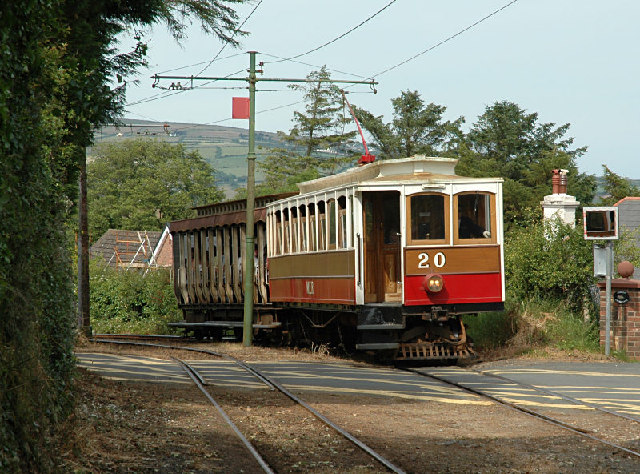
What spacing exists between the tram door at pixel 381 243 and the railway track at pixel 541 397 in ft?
5.26

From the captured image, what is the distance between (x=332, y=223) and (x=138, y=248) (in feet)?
219

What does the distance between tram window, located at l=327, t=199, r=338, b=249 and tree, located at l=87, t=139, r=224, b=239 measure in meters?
75.5

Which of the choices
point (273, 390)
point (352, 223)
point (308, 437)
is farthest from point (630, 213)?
point (308, 437)

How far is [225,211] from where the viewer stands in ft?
86.1

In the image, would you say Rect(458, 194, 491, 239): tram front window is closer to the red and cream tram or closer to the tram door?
the red and cream tram

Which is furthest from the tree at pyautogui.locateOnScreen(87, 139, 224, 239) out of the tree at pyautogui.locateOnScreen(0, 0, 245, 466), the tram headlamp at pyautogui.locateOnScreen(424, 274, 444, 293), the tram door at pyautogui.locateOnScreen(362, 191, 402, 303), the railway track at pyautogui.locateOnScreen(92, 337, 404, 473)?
the tree at pyautogui.locateOnScreen(0, 0, 245, 466)

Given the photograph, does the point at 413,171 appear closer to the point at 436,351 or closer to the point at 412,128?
the point at 436,351

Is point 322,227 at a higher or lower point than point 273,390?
higher

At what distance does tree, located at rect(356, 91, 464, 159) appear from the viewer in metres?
72.6

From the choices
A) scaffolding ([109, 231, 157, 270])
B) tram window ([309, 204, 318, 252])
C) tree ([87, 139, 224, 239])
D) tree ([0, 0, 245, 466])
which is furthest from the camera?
tree ([87, 139, 224, 239])

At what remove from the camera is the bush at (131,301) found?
41.8 meters

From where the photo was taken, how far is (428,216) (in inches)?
661

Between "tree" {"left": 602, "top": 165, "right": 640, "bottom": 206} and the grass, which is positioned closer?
the grass

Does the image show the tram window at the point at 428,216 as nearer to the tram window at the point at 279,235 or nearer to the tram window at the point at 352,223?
the tram window at the point at 352,223
